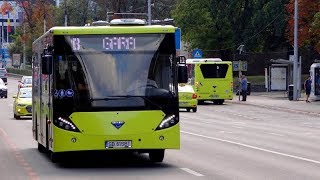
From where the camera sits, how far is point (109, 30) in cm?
1848

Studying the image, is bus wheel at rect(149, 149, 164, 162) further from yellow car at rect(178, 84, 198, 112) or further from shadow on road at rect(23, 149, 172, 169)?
yellow car at rect(178, 84, 198, 112)

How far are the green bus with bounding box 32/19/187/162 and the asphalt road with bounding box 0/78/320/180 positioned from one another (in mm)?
608

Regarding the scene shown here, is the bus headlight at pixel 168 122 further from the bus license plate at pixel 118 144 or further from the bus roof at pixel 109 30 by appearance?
the bus roof at pixel 109 30

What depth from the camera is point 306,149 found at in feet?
76.1

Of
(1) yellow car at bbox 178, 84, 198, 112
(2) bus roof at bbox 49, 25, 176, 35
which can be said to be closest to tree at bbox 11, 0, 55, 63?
(1) yellow car at bbox 178, 84, 198, 112

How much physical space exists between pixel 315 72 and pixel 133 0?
167ft

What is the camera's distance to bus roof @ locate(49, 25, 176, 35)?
1838 cm

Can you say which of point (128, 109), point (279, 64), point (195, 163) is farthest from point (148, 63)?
point (279, 64)

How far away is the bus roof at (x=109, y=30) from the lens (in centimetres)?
1838

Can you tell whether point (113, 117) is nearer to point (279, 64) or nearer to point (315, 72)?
point (315, 72)

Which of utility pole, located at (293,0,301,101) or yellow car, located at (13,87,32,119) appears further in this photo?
utility pole, located at (293,0,301,101)

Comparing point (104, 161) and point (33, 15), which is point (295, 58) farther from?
point (33, 15)

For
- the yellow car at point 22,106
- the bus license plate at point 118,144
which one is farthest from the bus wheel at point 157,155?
the yellow car at point 22,106

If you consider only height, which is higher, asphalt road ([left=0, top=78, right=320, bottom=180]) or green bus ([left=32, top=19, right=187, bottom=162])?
green bus ([left=32, top=19, right=187, bottom=162])
